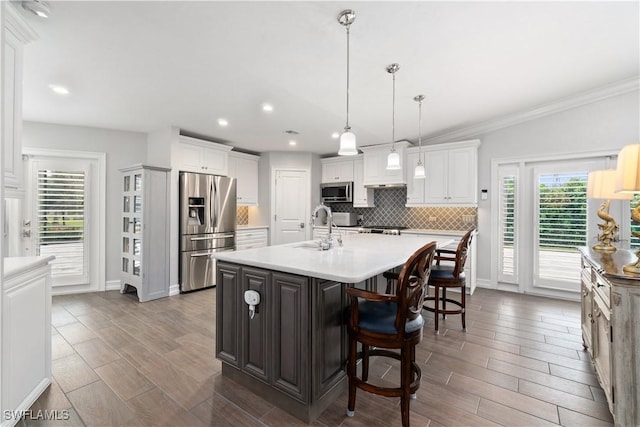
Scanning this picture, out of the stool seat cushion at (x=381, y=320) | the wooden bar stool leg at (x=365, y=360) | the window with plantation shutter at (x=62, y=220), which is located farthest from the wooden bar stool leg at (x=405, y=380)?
the window with plantation shutter at (x=62, y=220)

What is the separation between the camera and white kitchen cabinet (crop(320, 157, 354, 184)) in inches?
232

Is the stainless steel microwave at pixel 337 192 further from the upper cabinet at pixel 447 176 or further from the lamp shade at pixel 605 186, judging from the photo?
the lamp shade at pixel 605 186

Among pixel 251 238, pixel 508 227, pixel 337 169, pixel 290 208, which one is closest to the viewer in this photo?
pixel 508 227

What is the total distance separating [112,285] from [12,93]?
11.7ft

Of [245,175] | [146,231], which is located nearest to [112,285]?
[146,231]

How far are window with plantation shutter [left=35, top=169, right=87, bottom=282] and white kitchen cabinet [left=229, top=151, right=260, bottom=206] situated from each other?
7.47ft

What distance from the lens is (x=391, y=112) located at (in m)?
3.80

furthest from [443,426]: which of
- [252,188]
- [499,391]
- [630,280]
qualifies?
[252,188]

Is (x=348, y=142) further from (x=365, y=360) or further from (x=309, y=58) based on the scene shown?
(x=365, y=360)

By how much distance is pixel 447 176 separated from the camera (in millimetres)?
4695

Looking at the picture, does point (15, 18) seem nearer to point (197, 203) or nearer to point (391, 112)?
point (197, 203)

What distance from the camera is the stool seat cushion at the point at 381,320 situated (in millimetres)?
1653

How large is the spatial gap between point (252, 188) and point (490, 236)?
14.3 feet

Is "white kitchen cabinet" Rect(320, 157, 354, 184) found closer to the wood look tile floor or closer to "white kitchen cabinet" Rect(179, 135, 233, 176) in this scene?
"white kitchen cabinet" Rect(179, 135, 233, 176)
